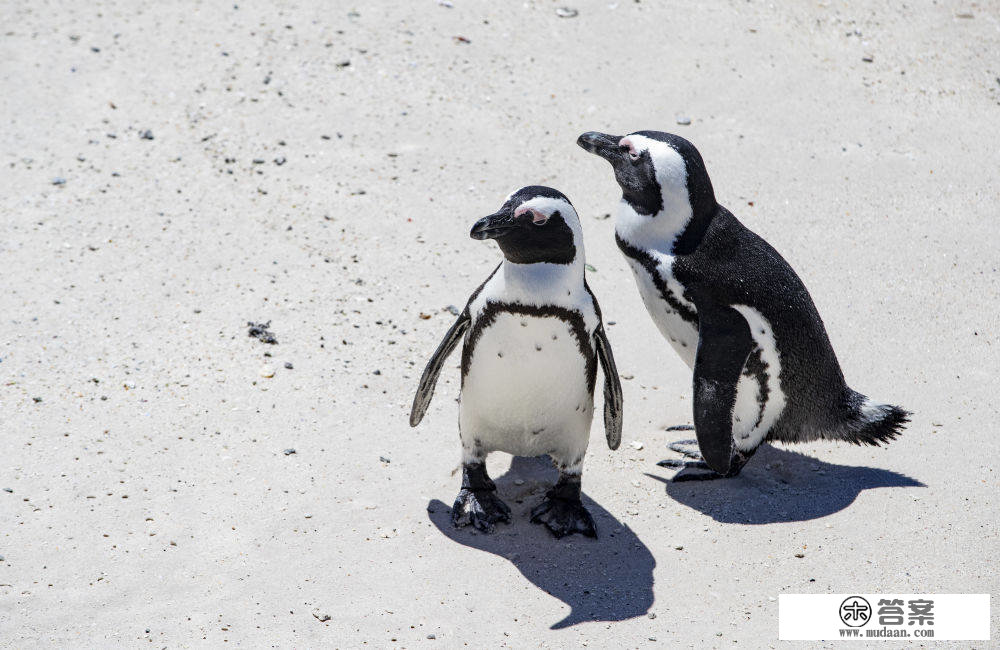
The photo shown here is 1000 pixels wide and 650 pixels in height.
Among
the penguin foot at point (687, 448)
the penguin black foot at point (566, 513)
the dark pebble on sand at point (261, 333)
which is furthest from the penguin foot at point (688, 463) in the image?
the dark pebble on sand at point (261, 333)

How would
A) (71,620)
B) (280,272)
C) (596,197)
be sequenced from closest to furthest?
1. (71,620)
2. (280,272)
3. (596,197)

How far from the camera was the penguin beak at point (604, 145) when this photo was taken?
4320 millimetres

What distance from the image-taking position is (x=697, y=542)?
13.1ft

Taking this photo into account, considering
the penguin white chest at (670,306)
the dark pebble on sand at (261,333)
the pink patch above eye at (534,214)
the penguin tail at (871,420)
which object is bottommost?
the dark pebble on sand at (261,333)

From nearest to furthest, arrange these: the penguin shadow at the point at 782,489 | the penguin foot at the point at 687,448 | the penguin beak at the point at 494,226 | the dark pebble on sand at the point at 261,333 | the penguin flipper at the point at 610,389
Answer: the penguin beak at the point at 494,226, the penguin flipper at the point at 610,389, the penguin shadow at the point at 782,489, the penguin foot at the point at 687,448, the dark pebble on sand at the point at 261,333

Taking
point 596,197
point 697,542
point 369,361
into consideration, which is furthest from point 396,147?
point 697,542

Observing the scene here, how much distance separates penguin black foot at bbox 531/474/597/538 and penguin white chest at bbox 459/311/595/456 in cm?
12

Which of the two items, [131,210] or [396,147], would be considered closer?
[131,210]

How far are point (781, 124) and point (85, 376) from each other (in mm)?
4322

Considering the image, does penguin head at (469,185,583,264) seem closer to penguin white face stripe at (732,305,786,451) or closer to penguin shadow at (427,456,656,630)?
penguin white face stripe at (732,305,786,451)

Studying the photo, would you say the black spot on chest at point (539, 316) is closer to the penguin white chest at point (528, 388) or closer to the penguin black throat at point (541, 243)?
the penguin white chest at point (528, 388)

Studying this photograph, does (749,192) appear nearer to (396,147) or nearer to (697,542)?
(396,147)

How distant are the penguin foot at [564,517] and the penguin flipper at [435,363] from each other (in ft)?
1.85

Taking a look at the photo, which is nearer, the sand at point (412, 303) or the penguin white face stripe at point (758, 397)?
the sand at point (412, 303)
